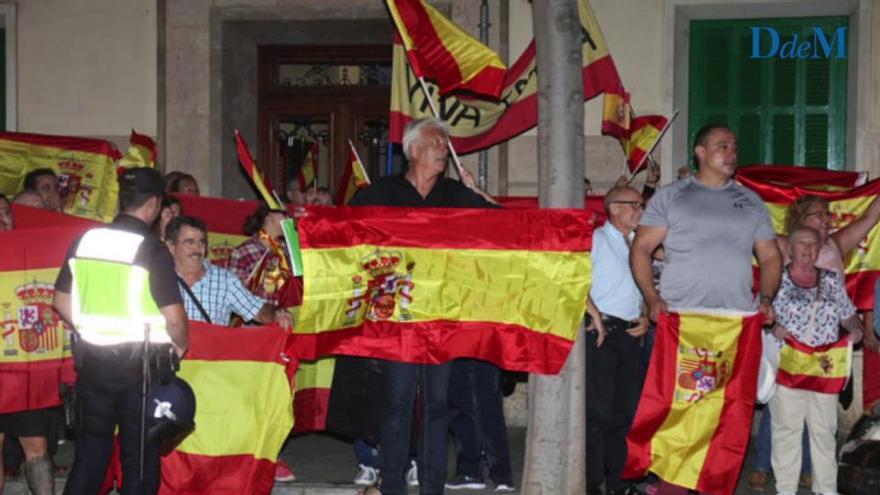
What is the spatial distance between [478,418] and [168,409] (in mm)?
2488

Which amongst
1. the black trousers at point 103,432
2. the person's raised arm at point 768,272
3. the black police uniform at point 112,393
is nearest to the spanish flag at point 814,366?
the person's raised arm at point 768,272

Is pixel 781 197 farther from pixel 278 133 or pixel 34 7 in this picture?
pixel 34 7

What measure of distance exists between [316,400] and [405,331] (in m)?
1.58

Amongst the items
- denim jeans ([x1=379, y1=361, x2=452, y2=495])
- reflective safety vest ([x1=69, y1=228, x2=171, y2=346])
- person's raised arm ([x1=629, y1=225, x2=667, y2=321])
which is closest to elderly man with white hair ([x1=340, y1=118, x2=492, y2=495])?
denim jeans ([x1=379, y1=361, x2=452, y2=495])

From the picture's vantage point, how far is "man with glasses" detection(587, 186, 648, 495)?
9.05 m

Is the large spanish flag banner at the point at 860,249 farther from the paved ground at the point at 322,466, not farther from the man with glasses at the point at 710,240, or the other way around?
the man with glasses at the point at 710,240

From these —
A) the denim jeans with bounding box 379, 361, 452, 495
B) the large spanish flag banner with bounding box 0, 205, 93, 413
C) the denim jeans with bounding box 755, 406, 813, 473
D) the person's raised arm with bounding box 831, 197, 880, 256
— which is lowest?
the denim jeans with bounding box 755, 406, 813, 473

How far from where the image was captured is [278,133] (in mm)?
14180

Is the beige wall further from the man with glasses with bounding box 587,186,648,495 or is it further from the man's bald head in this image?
the man with glasses with bounding box 587,186,648,495

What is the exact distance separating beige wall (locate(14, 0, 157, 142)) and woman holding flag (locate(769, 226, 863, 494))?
6699 millimetres

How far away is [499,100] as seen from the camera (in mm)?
11117

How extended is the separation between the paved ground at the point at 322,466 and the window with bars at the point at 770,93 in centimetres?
319

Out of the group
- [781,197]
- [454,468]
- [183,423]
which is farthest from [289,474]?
[781,197]

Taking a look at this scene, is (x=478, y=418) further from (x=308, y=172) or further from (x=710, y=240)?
(x=308, y=172)
